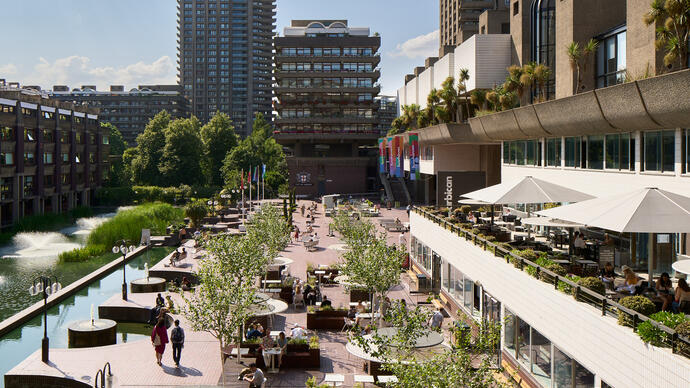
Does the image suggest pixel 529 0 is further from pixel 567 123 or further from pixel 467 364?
pixel 467 364

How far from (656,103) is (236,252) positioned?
55.0 feet

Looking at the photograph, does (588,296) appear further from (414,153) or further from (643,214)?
(414,153)

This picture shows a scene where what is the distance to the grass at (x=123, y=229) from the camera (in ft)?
164

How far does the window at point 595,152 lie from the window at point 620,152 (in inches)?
25.3

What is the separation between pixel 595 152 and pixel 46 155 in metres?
73.3

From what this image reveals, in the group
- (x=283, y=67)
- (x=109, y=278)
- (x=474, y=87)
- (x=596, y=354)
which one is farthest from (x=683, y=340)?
(x=283, y=67)

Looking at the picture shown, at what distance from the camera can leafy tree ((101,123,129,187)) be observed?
4178 inches

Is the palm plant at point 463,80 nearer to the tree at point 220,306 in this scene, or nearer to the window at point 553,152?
the window at point 553,152

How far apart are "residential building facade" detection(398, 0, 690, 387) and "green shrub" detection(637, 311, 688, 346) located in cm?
18

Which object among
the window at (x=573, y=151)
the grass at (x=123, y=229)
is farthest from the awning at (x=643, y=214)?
the grass at (x=123, y=229)

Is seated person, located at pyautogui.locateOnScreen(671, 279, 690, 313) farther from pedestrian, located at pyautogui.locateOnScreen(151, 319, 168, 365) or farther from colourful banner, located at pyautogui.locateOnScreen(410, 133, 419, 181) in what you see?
colourful banner, located at pyautogui.locateOnScreen(410, 133, 419, 181)

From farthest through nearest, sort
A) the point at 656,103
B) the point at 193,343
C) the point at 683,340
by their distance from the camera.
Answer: the point at 193,343
the point at 656,103
the point at 683,340

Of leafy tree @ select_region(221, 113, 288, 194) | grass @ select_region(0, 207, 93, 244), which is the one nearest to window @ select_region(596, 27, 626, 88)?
grass @ select_region(0, 207, 93, 244)

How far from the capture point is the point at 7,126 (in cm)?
7094
